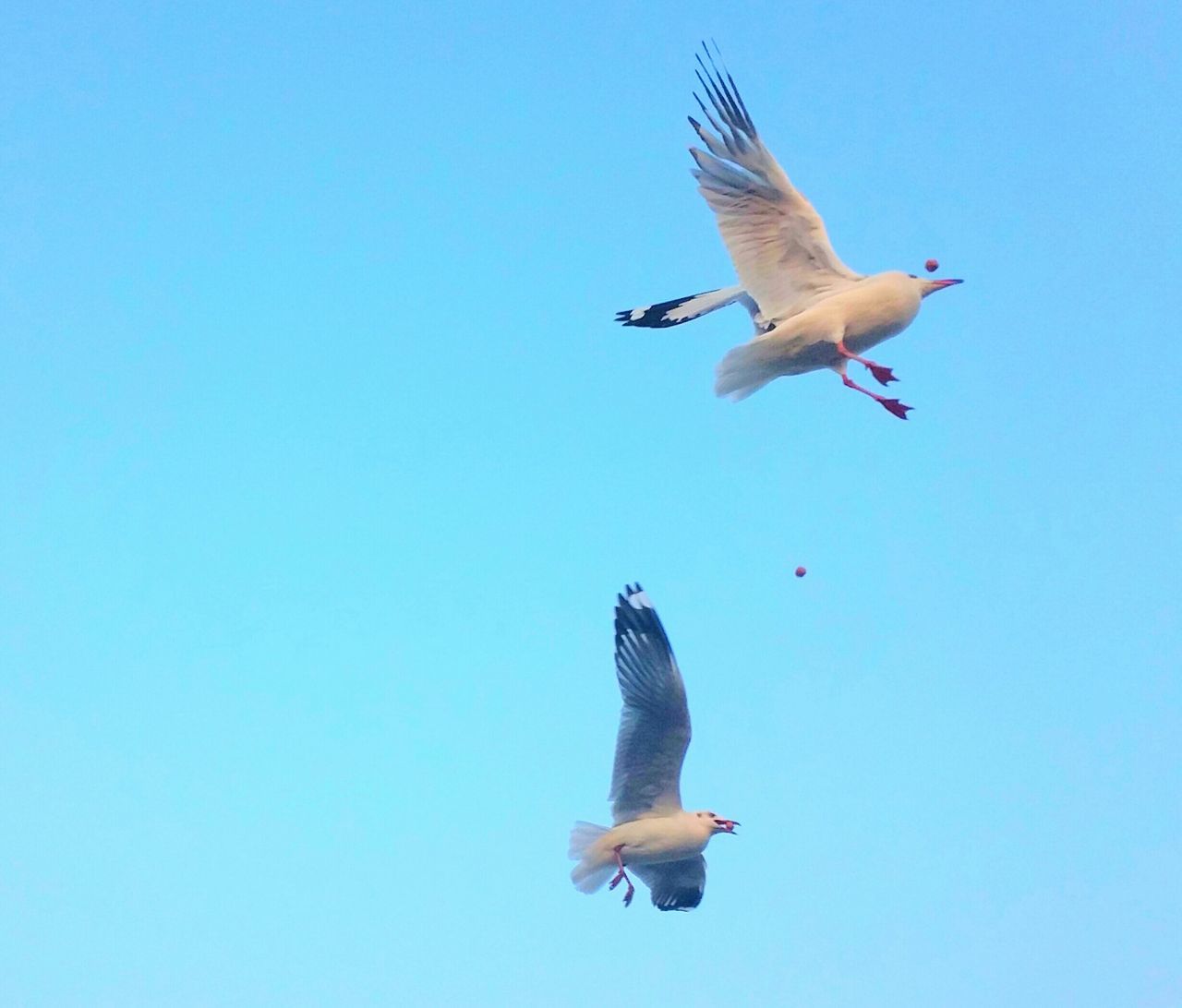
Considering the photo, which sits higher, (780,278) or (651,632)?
(780,278)

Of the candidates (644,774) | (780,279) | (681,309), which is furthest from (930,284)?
(644,774)

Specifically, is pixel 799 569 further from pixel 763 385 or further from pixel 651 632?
pixel 651 632

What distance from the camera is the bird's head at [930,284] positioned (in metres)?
8.38

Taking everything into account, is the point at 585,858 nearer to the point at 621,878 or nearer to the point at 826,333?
the point at 621,878

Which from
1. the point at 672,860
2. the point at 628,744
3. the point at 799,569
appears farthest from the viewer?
the point at 672,860

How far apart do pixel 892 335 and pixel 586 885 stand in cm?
474

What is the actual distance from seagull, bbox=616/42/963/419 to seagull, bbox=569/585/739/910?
2.52 meters

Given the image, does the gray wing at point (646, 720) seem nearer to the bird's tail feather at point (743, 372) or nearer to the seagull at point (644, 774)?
the seagull at point (644, 774)

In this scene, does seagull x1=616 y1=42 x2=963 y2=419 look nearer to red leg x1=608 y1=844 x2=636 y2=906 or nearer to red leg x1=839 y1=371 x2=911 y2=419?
red leg x1=839 y1=371 x2=911 y2=419

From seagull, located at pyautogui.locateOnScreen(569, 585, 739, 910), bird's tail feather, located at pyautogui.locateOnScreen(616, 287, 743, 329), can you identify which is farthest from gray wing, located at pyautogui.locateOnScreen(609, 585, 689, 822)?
bird's tail feather, located at pyautogui.locateOnScreen(616, 287, 743, 329)

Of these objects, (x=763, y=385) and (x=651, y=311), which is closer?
(x=763, y=385)

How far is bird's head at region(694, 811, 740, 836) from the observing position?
10531mm

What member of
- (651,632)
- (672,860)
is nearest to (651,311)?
(651,632)

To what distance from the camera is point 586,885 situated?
408 inches
